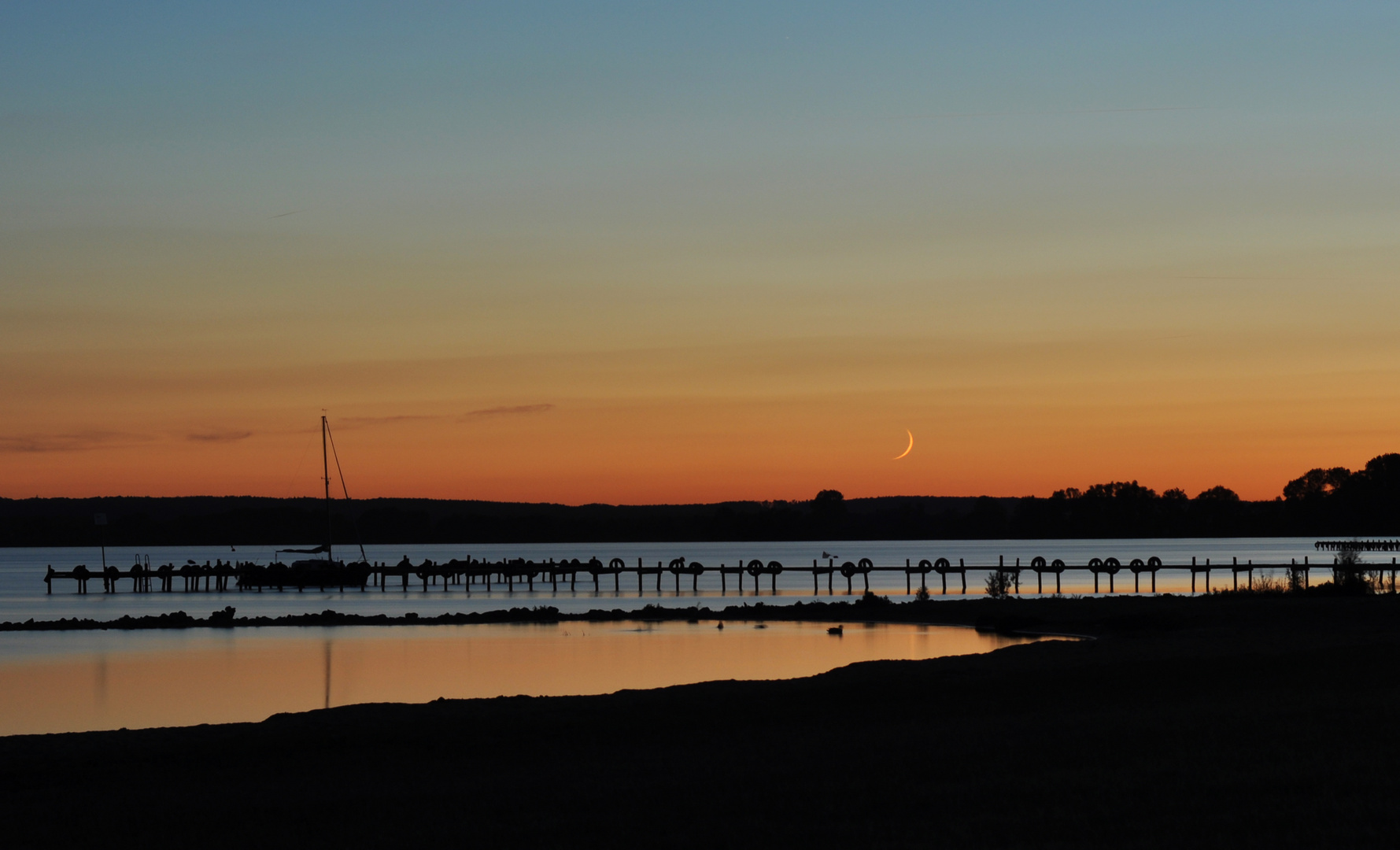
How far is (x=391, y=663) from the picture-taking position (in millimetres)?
38156

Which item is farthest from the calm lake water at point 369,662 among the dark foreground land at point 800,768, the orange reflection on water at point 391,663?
the dark foreground land at point 800,768

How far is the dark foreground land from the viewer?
36.4ft

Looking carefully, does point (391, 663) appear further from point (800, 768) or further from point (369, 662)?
point (800, 768)

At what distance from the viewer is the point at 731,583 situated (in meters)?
108

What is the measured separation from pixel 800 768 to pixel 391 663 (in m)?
26.2

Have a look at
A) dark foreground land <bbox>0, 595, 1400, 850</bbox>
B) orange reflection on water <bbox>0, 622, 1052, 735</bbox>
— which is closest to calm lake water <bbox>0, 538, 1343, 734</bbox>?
orange reflection on water <bbox>0, 622, 1052, 735</bbox>

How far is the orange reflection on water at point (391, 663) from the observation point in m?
29.4

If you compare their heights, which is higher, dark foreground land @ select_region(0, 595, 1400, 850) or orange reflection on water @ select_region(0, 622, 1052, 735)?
dark foreground land @ select_region(0, 595, 1400, 850)

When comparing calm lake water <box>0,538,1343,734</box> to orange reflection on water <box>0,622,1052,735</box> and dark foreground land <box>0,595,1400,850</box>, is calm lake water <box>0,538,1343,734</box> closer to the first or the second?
orange reflection on water <box>0,622,1052,735</box>

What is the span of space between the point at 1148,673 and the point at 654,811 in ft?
39.0

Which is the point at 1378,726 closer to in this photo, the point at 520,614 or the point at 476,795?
the point at 476,795

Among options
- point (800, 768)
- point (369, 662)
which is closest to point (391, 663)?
point (369, 662)

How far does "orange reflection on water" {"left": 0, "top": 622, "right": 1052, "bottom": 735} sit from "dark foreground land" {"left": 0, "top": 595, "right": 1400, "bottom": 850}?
8.45 m

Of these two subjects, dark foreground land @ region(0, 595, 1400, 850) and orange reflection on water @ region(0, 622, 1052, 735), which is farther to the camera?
orange reflection on water @ region(0, 622, 1052, 735)
